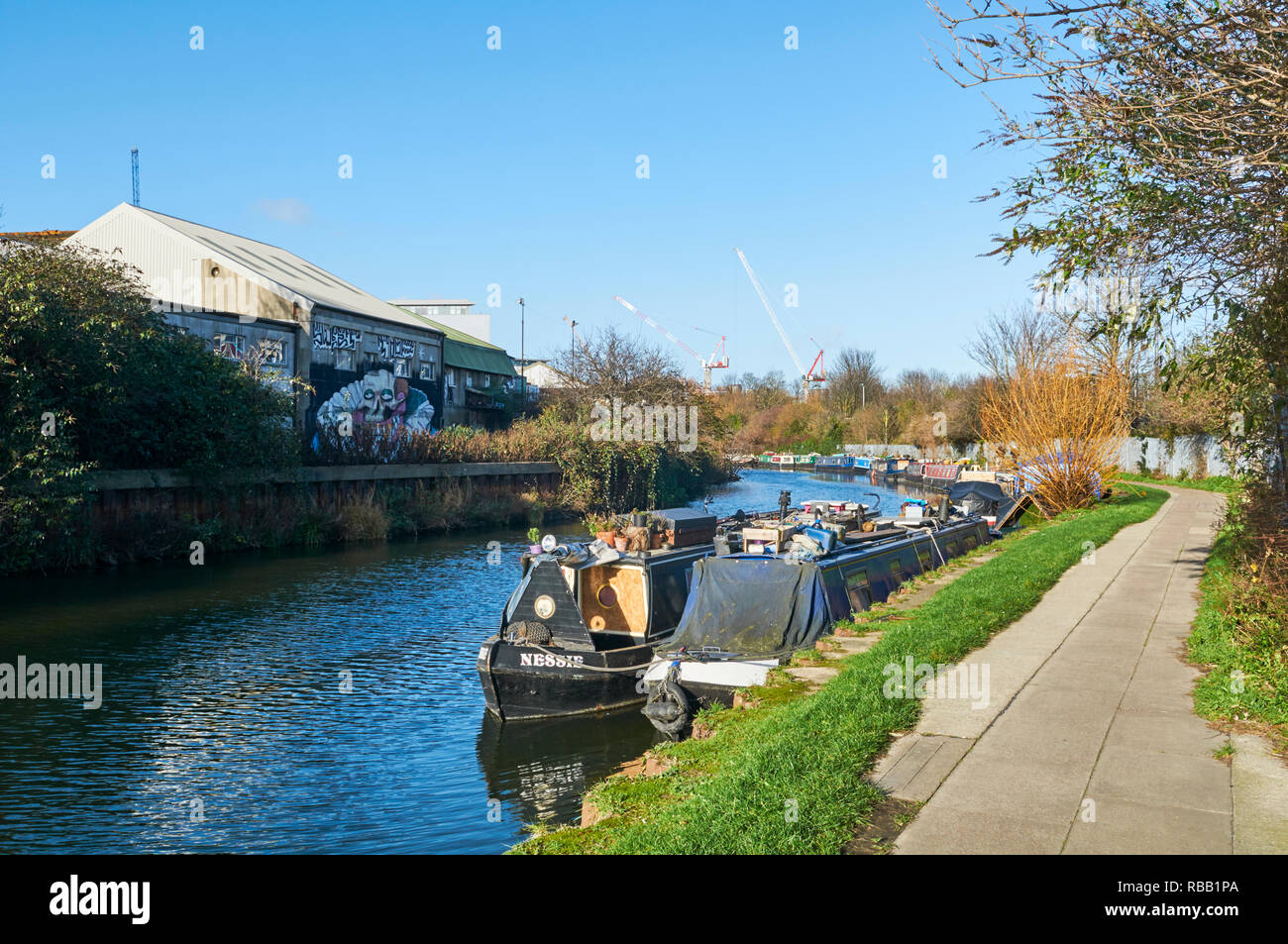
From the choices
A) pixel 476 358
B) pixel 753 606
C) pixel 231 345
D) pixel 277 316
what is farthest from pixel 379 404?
pixel 753 606

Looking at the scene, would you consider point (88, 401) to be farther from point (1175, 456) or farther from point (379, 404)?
point (1175, 456)

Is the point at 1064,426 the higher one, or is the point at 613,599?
the point at 1064,426

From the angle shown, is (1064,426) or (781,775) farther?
(1064,426)

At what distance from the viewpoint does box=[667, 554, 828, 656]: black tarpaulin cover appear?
1252 centimetres

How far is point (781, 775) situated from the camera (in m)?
6.84

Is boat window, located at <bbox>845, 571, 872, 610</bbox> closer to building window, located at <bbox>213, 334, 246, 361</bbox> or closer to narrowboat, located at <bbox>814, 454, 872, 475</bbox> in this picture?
building window, located at <bbox>213, 334, 246, 361</bbox>

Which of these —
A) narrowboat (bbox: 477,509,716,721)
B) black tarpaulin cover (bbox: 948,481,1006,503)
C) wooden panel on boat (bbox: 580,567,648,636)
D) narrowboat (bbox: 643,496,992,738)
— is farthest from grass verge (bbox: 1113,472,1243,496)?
wooden panel on boat (bbox: 580,567,648,636)

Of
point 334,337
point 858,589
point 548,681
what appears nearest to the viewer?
point 548,681

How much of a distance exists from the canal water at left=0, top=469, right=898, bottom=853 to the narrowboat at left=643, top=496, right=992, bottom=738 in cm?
126

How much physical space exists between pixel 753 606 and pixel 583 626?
243cm

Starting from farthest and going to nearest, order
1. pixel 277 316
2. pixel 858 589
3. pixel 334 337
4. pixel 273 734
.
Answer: pixel 334 337 → pixel 277 316 → pixel 858 589 → pixel 273 734

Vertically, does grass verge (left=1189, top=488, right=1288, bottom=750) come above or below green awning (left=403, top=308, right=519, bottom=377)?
below

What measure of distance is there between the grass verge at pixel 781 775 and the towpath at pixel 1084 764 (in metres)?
0.30
